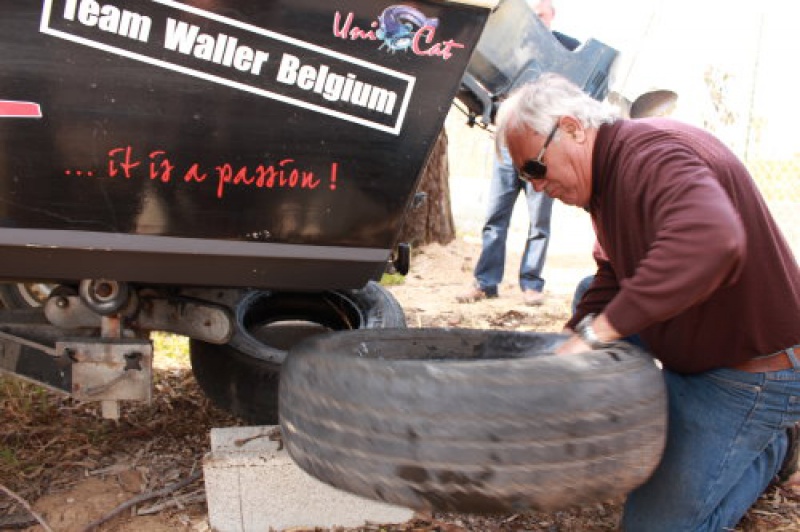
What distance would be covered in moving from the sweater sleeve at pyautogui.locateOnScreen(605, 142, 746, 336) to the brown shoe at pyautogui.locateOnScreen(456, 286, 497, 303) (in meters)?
4.44

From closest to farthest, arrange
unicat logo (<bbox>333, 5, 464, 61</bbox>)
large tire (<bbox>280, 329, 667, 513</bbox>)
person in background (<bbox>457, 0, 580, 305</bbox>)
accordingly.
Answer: large tire (<bbox>280, 329, 667, 513</bbox>) → unicat logo (<bbox>333, 5, 464, 61</bbox>) → person in background (<bbox>457, 0, 580, 305</bbox>)

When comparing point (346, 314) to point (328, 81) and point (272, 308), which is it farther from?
point (328, 81)

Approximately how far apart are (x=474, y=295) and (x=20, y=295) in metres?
3.47

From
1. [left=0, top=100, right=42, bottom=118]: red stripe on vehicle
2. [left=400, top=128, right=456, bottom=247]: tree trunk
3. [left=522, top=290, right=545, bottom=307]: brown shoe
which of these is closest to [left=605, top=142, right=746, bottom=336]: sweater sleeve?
[left=0, top=100, right=42, bottom=118]: red stripe on vehicle

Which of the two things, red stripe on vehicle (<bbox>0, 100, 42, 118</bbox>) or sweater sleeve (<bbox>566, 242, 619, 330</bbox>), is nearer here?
red stripe on vehicle (<bbox>0, 100, 42, 118</bbox>)

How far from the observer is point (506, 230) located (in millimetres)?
6301

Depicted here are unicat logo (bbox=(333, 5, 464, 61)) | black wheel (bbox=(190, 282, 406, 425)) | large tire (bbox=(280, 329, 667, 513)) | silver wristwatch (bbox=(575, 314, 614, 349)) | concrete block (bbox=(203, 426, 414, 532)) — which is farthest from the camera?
black wheel (bbox=(190, 282, 406, 425))

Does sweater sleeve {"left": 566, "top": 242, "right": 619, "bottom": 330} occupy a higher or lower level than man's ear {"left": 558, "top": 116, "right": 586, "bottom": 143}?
lower

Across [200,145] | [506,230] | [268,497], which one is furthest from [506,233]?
[200,145]

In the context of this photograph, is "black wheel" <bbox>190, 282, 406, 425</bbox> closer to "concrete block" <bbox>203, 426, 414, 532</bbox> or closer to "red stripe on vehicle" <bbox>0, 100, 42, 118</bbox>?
"concrete block" <bbox>203, 426, 414, 532</bbox>

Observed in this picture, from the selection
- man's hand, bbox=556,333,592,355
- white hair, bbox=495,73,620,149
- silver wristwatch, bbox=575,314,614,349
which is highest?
white hair, bbox=495,73,620,149

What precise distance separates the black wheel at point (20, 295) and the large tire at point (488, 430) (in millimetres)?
2597

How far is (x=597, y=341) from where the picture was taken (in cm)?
190

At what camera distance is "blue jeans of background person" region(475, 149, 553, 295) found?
6.12 m
